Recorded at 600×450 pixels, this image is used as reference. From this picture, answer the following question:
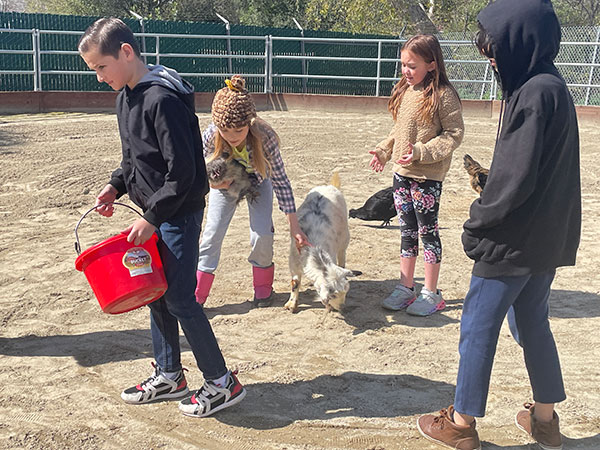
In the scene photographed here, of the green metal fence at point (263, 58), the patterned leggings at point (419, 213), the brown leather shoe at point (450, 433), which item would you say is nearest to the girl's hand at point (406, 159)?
the patterned leggings at point (419, 213)

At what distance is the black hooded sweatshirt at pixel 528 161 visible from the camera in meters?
2.66

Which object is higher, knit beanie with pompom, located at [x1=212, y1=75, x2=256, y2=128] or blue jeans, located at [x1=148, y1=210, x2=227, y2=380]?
knit beanie with pompom, located at [x1=212, y1=75, x2=256, y2=128]

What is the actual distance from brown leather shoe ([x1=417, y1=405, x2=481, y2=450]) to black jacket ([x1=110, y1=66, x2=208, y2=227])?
1.62m

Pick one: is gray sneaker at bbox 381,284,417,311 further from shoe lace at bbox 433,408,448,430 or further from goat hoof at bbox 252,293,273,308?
shoe lace at bbox 433,408,448,430

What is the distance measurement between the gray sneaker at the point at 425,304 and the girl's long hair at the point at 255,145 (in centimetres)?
152

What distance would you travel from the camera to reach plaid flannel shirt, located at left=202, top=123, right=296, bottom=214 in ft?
15.4

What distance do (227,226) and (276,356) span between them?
1.10 metres

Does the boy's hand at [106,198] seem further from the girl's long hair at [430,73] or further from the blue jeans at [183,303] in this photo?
the girl's long hair at [430,73]

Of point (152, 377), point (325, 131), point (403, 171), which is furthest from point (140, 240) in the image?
point (325, 131)

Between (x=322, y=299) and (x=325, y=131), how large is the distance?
9.73 metres

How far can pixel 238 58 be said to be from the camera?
60.0 feet

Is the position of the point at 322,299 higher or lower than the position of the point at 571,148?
lower

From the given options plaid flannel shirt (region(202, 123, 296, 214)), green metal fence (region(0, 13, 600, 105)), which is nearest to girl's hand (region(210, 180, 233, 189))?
plaid flannel shirt (region(202, 123, 296, 214))

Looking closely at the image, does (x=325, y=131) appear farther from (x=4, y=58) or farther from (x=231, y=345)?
(x=231, y=345)
